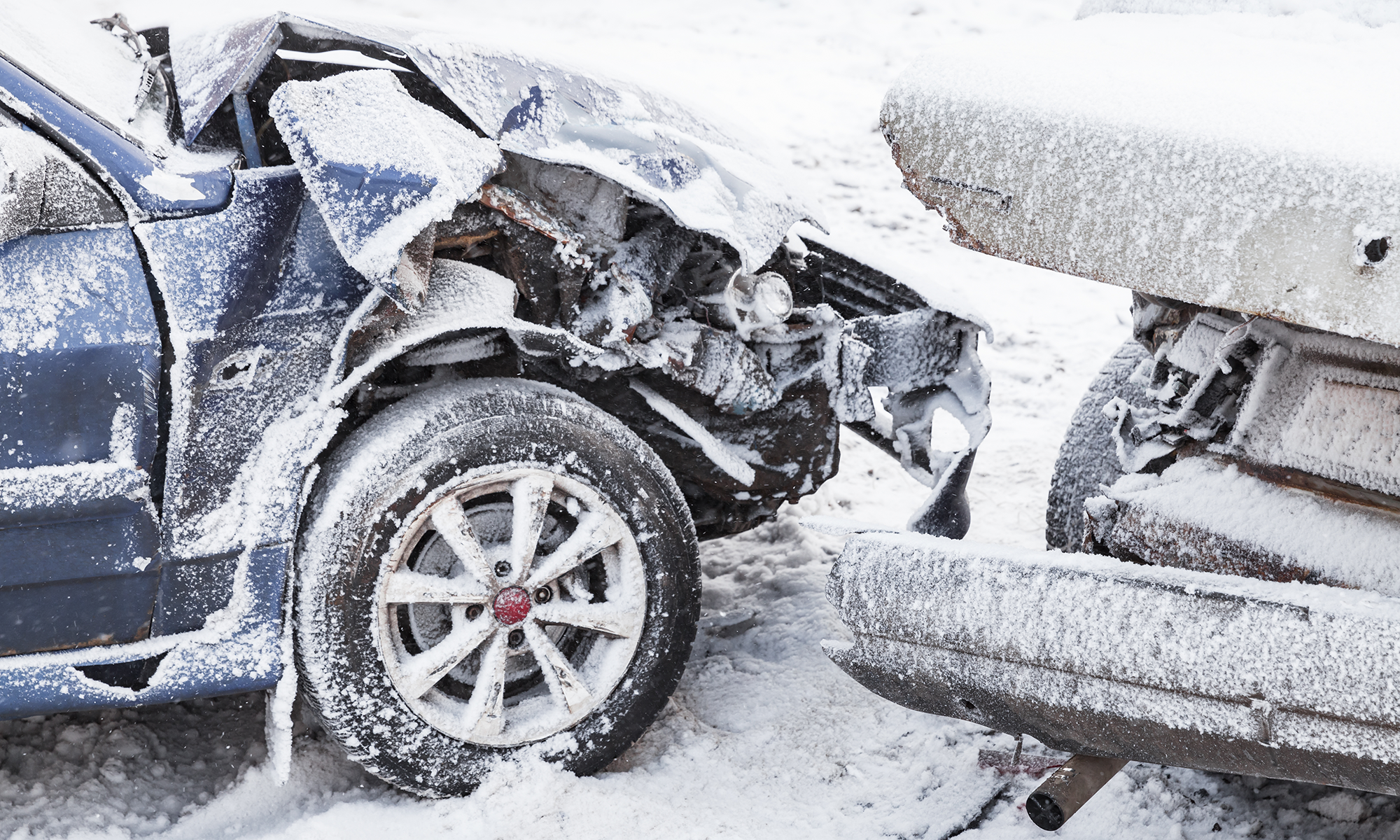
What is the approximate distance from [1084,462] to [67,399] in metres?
2.37

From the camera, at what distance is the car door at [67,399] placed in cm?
189

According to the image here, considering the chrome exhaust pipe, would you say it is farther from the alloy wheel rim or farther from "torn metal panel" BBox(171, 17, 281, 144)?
"torn metal panel" BBox(171, 17, 281, 144)

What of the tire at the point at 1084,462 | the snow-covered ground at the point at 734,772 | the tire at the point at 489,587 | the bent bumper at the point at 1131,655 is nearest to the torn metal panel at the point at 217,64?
the snow-covered ground at the point at 734,772

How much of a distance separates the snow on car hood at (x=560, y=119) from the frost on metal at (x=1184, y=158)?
0.60 meters

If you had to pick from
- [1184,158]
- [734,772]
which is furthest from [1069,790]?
[1184,158]

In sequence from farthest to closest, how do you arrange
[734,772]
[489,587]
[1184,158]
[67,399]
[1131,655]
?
1. [734,772]
2. [489,587]
3. [67,399]
4. [1131,655]
5. [1184,158]

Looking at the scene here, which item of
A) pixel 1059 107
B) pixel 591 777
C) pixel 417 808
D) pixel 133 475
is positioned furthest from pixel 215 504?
pixel 1059 107

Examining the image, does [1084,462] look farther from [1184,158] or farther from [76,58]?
[76,58]

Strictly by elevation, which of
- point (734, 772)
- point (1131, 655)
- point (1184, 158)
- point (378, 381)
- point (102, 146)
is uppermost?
point (1184, 158)

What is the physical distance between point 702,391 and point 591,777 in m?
0.88

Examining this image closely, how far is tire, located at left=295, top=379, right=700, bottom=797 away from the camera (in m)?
2.18

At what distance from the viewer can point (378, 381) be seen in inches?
95.2

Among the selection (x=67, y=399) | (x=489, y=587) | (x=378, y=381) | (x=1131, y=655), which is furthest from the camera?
(x=378, y=381)

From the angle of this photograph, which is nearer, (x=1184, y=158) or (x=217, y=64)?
(x=1184, y=158)
